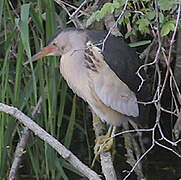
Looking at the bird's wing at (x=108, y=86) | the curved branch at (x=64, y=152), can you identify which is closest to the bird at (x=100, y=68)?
the bird's wing at (x=108, y=86)

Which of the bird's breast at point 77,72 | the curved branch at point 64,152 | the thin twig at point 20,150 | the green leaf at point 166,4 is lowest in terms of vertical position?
the thin twig at point 20,150

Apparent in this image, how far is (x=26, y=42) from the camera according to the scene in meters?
1.55

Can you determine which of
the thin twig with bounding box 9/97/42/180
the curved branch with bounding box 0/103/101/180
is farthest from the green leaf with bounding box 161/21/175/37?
the thin twig with bounding box 9/97/42/180

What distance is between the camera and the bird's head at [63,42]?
1.76 m

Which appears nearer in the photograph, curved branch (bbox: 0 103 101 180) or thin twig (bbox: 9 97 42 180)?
curved branch (bbox: 0 103 101 180)

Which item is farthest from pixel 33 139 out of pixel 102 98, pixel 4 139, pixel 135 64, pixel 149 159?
pixel 149 159

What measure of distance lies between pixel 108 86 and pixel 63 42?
250 mm

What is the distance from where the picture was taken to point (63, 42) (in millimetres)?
1797

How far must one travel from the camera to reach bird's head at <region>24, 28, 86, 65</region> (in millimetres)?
1756

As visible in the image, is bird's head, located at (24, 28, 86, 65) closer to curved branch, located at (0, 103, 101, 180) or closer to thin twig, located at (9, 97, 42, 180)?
thin twig, located at (9, 97, 42, 180)

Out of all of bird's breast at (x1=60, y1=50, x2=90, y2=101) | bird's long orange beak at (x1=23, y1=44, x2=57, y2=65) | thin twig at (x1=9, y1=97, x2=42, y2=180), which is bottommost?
thin twig at (x1=9, y1=97, x2=42, y2=180)

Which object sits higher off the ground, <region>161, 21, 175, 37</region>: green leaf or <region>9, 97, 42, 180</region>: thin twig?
<region>161, 21, 175, 37</region>: green leaf

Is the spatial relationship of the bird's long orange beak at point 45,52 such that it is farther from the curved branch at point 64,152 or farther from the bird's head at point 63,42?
the curved branch at point 64,152

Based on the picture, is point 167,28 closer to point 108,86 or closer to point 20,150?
point 108,86
